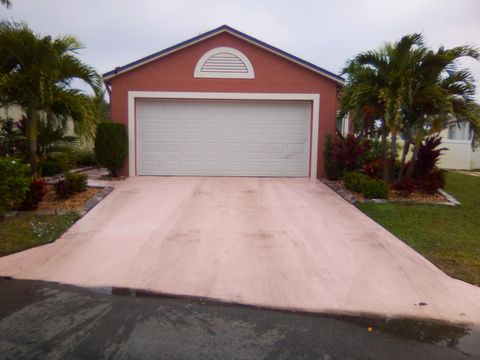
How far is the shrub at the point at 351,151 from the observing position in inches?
419

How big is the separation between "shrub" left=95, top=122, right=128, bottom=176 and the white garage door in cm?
92

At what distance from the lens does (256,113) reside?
12.1 metres

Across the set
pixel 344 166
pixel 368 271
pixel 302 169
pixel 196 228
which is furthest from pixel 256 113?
pixel 368 271

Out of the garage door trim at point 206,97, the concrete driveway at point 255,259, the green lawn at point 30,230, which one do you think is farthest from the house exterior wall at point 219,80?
the green lawn at point 30,230

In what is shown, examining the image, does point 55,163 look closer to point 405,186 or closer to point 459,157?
point 405,186

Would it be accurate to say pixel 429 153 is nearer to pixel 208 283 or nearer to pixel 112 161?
pixel 208 283

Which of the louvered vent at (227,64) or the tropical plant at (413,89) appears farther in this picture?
the louvered vent at (227,64)

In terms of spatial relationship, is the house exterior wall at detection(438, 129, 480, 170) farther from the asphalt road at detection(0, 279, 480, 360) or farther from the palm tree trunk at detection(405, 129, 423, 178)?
the asphalt road at detection(0, 279, 480, 360)

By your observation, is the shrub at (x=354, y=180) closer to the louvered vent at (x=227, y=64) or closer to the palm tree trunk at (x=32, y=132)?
the louvered vent at (x=227, y=64)

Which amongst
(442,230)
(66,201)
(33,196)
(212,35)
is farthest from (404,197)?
(33,196)

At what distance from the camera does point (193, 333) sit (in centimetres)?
355

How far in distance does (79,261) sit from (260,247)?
2545 millimetres

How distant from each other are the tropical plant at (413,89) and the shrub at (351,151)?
79 cm

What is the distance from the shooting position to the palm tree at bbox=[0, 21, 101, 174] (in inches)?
329
